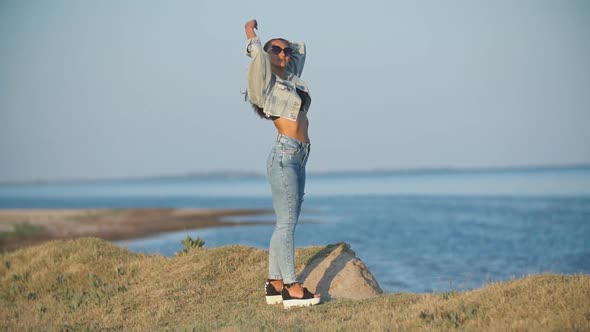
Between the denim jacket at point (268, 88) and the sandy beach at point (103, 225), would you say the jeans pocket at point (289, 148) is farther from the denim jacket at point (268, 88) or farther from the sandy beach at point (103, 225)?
the sandy beach at point (103, 225)

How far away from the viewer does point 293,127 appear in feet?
25.8

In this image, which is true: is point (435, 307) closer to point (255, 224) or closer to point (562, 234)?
point (562, 234)

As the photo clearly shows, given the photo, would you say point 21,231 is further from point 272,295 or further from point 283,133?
point 283,133

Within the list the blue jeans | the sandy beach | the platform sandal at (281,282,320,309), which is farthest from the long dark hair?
the sandy beach

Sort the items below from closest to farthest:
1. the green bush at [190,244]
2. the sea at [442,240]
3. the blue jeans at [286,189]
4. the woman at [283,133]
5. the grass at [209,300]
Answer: the grass at [209,300], the woman at [283,133], the blue jeans at [286,189], the green bush at [190,244], the sea at [442,240]

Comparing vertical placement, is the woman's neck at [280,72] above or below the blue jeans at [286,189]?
above

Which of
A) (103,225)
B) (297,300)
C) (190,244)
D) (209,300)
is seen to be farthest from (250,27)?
(103,225)

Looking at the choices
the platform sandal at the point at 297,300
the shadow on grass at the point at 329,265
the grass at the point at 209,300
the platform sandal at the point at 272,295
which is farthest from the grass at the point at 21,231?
the platform sandal at the point at 297,300

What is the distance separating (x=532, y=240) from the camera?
29484mm

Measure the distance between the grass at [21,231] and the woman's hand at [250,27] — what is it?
27.5m

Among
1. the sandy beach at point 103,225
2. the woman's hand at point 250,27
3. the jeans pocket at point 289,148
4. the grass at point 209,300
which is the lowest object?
the sandy beach at point 103,225

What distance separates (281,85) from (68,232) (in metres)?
29.9

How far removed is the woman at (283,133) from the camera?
770 cm

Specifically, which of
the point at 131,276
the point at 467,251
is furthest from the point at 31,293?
the point at 467,251
